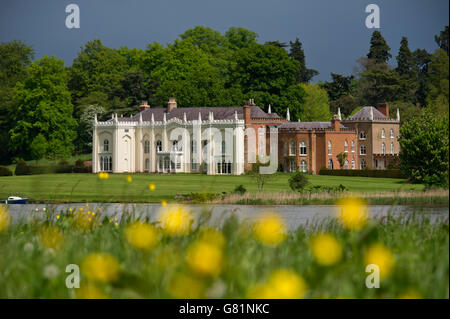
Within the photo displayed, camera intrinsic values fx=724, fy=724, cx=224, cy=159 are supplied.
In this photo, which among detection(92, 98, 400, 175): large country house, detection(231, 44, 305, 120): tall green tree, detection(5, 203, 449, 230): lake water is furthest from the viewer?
detection(231, 44, 305, 120): tall green tree

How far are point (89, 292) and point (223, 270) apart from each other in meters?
1.03

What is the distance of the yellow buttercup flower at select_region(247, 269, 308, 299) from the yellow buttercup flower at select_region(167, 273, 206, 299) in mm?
409

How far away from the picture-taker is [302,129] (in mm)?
64688

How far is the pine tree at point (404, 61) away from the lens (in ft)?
250

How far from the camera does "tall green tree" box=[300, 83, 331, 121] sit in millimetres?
77875

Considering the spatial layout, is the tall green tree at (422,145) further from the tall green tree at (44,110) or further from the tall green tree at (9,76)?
the tall green tree at (9,76)

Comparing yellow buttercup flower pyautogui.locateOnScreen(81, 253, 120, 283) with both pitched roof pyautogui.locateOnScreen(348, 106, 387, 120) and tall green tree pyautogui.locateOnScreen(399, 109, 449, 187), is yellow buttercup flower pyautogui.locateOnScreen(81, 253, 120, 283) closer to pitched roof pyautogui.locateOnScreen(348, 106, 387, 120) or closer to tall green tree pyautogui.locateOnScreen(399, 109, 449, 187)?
tall green tree pyautogui.locateOnScreen(399, 109, 449, 187)

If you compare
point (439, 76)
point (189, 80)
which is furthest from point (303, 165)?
point (439, 76)

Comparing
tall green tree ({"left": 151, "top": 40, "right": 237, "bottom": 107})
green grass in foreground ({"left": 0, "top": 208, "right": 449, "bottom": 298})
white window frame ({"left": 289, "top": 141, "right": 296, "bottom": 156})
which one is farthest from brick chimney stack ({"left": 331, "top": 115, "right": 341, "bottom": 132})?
green grass in foreground ({"left": 0, "top": 208, "right": 449, "bottom": 298})

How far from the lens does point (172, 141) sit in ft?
224

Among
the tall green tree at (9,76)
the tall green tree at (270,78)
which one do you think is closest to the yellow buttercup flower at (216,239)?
the tall green tree at (9,76)

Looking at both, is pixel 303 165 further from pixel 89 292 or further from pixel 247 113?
pixel 89 292
